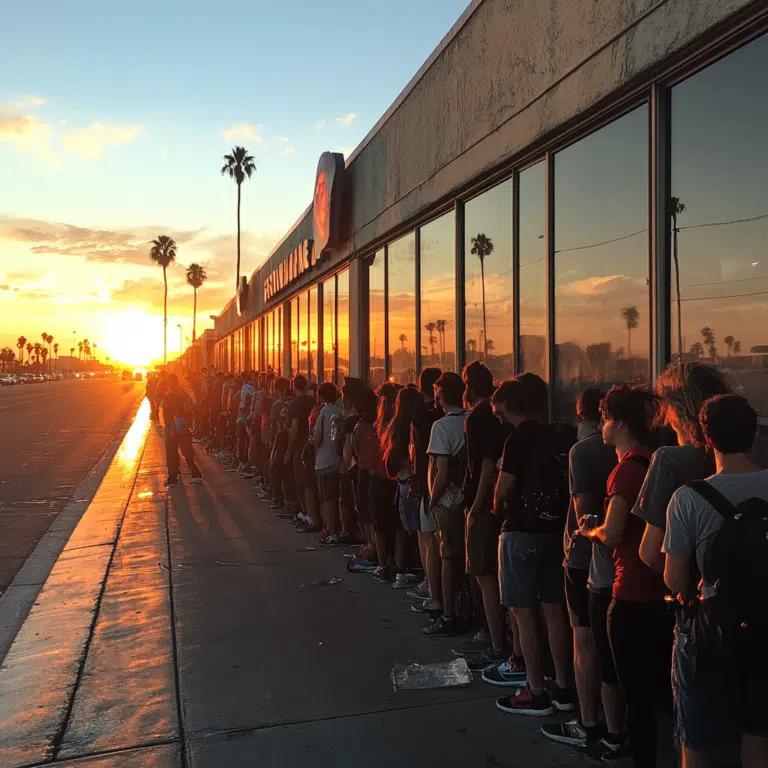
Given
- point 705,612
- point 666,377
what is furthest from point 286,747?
point 666,377

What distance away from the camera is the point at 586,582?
153 inches

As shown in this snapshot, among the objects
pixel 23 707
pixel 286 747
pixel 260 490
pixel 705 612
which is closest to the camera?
pixel 705 612

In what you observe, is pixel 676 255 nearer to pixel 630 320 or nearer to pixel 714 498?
pixel 630 320

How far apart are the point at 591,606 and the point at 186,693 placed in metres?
2.62

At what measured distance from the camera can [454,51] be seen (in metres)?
7.94

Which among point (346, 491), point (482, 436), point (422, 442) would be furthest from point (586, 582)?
point (346, 491)

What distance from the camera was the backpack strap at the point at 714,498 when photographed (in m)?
2.56

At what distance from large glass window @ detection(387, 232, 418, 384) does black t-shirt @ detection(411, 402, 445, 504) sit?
3.68 metres

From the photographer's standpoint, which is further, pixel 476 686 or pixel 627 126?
pixel 627 126

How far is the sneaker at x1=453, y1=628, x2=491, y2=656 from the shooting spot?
17.7 feet

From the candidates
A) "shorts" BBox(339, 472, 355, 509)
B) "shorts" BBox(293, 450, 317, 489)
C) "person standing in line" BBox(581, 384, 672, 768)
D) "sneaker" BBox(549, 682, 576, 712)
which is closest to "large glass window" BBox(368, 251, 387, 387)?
"shorts" BBox(293, 450, 317, 489)

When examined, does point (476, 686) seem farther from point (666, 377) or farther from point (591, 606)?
point (666, 377)

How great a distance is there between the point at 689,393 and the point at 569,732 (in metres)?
2.09

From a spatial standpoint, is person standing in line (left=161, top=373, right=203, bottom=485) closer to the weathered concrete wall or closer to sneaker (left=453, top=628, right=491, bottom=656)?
the weathered concrete wall
